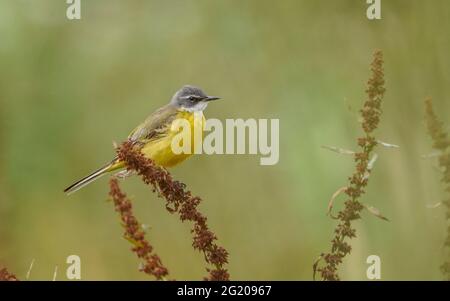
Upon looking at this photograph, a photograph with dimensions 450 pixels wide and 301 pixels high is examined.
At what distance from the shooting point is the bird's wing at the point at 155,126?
5.81 m

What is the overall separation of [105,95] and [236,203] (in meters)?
1.58

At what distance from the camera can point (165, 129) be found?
19.2 feet

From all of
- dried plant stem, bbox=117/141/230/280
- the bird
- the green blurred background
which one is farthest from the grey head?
dried plant stem, bbox=117/141/230/280

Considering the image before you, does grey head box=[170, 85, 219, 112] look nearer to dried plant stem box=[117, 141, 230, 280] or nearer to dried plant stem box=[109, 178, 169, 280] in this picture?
dried plant stem box=[117, 141, 230, 280]

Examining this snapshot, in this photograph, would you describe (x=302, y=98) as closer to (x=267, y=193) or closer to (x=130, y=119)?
(x=267, y=193)

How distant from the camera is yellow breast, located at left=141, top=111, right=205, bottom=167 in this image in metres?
5.67

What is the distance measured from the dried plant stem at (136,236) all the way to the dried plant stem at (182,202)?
0.27 metres

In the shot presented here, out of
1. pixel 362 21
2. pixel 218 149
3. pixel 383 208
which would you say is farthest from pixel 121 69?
pixel 383 208

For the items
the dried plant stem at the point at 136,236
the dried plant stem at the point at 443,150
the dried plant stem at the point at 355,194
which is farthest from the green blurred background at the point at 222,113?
the dried plant stem at the point at 136,236

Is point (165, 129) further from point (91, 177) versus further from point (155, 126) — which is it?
point (91, 177)

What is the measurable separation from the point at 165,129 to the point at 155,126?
8 cm

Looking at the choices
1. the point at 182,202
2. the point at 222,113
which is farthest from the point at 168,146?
the point at 182,202

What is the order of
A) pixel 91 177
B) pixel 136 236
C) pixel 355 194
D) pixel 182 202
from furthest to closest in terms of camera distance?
pixel 91 177 → pixel 182 202 → pixel 355 194 → pixel 136 236

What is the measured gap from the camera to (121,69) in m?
7.04
